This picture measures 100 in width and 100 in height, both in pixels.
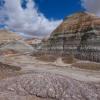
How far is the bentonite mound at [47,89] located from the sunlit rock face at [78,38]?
25.0 m

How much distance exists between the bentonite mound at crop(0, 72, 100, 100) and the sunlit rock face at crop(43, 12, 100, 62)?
25.0 metres

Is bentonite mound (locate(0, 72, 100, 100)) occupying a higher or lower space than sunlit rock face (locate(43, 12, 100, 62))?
lower

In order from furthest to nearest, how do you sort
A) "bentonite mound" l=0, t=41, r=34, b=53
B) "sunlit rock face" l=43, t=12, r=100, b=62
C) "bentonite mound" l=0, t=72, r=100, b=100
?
"bentonite mound" l=0, t=41, r=34, b=53, "sunlit rock face" l=43, t=12, r=100, b=62, "bentonite mound" l=0, t=72, r=100, b=100

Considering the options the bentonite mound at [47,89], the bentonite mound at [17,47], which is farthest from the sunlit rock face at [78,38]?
the bentonite mound at [17,47]

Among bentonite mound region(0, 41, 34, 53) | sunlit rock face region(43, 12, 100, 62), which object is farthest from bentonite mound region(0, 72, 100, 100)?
bentonite mound region(0, 41, 34, 53)

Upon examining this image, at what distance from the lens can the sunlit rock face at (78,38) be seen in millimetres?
42031

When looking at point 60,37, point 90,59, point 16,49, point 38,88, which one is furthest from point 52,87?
point 16,49

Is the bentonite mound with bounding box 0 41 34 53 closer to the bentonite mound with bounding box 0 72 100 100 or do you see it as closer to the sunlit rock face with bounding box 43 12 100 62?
the sunlit rock face with bounding box 43 12 100 62

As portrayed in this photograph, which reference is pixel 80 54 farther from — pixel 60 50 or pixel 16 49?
pixel 16 49

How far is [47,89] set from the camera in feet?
47.3

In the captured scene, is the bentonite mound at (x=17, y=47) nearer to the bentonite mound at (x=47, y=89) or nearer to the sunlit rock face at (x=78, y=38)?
the sunlit rock face at (x=78, y=38)

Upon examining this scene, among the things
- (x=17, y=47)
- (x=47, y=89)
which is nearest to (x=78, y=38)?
(x=47, y=89)

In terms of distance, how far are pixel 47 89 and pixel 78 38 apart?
35169 millimetres

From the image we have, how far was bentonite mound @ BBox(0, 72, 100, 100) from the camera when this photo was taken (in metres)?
13.9
